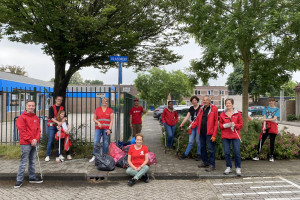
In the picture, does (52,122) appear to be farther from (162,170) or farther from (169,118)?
(169,118)

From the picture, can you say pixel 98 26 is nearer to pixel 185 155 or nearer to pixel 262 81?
pixel 185 155

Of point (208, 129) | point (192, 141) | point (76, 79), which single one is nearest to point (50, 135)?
point (192, 141)

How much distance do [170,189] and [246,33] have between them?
3989mm

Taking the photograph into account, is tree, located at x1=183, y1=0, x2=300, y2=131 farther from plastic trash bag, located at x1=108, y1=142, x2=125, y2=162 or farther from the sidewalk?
plastic trash bag, located at x1=108, y1=142, x2=125, y2=162

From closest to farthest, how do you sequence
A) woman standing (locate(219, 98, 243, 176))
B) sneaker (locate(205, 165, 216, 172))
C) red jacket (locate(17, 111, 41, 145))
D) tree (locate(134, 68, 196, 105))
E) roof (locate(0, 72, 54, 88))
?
red jacket (locate(17, 111, 41, 145)), woman standing (locate(219, 98, 243, 176)), sneaker (locate(205, 165, 216, 172)), roof (locate(0, 72, 54, 88)), tree (locate(134, 68, 196, 105))

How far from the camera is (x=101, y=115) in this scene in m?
6.66

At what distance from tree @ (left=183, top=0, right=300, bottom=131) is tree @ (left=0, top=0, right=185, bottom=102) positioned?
907 millimetres

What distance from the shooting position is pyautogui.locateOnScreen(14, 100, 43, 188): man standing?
5.06 m

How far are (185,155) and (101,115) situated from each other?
8.52 ft

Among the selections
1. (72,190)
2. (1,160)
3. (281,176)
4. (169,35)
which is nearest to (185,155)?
(281,176)

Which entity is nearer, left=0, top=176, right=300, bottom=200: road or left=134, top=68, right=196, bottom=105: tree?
left=0, top=176, right=300, bottom=200: road

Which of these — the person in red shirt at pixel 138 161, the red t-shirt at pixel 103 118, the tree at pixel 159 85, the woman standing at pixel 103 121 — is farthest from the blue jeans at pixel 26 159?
the tree at pixel 159 85

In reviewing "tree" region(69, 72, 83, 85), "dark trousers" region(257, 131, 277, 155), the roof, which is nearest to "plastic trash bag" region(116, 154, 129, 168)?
"dark trousers" region(257, 131, 277, 155)

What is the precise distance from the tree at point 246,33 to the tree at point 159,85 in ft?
98.1
